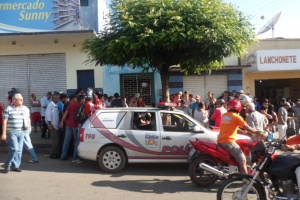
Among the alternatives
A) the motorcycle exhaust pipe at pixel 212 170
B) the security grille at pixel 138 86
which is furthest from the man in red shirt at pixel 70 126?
the security grille at pixel 138 86

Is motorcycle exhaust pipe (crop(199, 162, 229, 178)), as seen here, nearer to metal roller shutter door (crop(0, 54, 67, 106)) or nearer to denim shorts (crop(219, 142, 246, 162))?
denim shorts (crop(219, 142, 246, 162))

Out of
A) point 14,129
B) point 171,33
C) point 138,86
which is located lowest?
point 14,129

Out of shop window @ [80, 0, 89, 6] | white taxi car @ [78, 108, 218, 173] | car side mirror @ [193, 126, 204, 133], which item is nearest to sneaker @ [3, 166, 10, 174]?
white taxi car @ [78, 108, 218, 173]

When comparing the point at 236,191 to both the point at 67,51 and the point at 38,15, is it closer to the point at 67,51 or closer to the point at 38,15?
the point at 38,15

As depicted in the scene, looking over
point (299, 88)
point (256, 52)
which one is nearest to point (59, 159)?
point (256, 52)

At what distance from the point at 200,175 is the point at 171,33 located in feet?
11.8

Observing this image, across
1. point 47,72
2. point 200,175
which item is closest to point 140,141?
point 200,175

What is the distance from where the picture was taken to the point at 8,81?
1584cm

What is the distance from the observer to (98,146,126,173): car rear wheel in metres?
8.17

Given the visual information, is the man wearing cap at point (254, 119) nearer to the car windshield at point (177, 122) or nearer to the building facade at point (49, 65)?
the car windshield at point (177, 122)

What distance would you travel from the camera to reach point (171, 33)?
8.68 meters

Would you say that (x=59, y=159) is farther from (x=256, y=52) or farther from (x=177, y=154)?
(x=256, y=52)

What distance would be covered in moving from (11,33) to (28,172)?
Answer: 7617mm

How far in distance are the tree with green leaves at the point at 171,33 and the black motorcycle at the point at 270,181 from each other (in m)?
4.26
